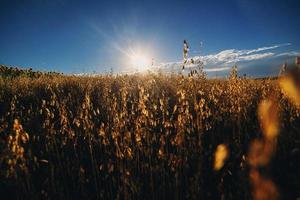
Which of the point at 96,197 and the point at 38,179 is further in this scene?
the point at 38,179

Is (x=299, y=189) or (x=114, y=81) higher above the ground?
(x=114, y=81)

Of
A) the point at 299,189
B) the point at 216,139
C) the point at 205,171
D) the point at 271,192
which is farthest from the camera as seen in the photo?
the point at 216,139

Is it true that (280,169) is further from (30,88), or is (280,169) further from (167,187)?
(30,88)

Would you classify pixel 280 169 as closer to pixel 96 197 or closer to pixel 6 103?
pixel 96 197

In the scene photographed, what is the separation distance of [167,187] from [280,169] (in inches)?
36.2

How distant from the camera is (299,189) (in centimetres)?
207

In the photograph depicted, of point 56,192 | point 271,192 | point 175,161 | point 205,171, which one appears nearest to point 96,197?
point 56,192

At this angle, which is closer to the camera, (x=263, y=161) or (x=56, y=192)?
(x=263, y=161)

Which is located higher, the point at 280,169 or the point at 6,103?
the point at 6,103

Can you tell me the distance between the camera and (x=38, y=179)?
259 centimetres

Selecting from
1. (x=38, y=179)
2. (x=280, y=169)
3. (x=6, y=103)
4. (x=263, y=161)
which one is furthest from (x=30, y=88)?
(x=263, y=161)

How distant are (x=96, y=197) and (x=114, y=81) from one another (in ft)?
13.3

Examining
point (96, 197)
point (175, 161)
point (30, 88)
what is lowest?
point (96, 197)

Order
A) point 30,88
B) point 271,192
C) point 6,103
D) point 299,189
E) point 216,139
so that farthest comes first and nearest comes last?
point 30,88, point 6,103, point 216,139, point 299,189, point 271,192
